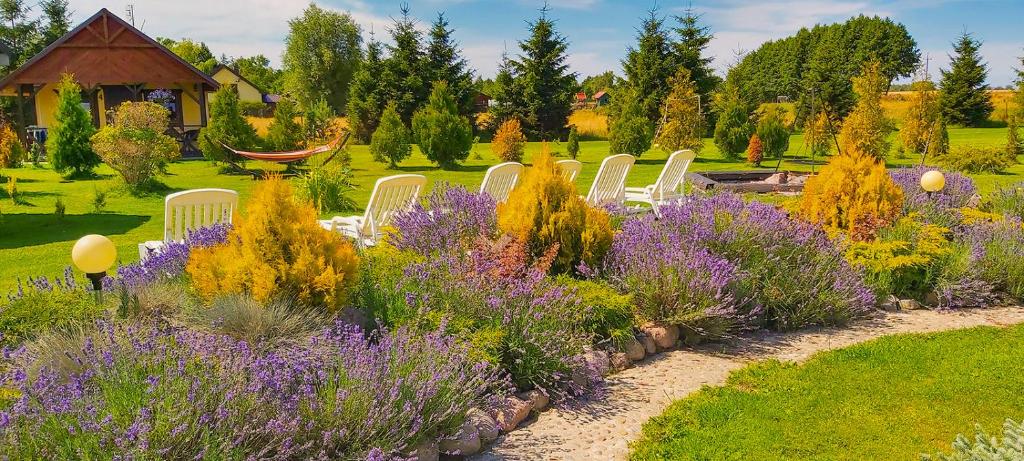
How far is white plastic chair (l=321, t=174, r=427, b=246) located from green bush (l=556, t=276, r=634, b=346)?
2.56 m

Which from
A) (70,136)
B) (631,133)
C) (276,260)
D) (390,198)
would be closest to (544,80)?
(631,133)

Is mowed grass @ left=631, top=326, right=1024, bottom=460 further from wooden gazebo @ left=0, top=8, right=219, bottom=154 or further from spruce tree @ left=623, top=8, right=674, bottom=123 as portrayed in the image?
spruce tree @ left=623, top=8, right=674, bottom=123

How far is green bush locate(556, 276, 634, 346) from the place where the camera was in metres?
4.27

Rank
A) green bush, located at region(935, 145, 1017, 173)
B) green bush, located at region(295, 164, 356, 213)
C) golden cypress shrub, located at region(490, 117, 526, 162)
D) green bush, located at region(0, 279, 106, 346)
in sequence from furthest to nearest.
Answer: golden cypress shrub, located at region(490, 117, 526, 162)
green bush, located at region(935, 145, 1017, 173)
green bush, located at region(295, 164, 356, 213)
green bush, located at region(0, 279, 106, 346)

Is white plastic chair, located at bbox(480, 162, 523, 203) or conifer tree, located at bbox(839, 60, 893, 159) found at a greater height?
conifer tree, located at bbox(839, 60, 893, 159)

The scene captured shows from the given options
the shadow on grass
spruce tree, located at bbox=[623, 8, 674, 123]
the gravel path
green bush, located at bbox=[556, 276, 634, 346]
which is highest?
spruce tree, located at bbox=[623, 8, 674, 123]

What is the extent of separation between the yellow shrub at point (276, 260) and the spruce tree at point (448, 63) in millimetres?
25283

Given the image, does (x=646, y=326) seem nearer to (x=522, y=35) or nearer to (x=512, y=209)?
(x=512, y=209)

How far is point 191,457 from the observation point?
2395 millimetres

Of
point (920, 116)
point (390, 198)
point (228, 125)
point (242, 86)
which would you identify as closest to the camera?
point (390, 198)

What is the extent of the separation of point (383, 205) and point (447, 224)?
140 cm

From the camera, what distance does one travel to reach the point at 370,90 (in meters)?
28.9

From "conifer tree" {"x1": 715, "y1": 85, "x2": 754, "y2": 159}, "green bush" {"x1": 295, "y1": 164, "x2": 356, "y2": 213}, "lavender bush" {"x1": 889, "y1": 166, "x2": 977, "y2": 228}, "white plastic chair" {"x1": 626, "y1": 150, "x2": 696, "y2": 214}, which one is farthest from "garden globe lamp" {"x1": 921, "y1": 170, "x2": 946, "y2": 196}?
"conifer tree" {"x1": 715, "y1": 85, "x2": 754, "y2": 159}

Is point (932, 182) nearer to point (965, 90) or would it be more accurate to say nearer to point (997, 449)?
point (997, 449)
